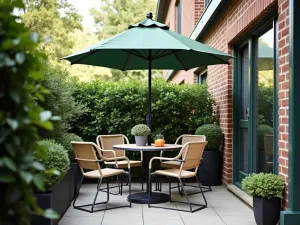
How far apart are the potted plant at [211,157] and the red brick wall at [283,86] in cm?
239

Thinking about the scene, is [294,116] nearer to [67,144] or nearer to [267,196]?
[267,196]

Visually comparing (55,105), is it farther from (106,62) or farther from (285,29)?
(285,29)

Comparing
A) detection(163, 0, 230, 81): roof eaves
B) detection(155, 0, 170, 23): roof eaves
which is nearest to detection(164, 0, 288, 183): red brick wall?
detection(163, 0, 230, 81): roof eaves

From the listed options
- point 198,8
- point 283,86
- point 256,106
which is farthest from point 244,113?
point 198,8

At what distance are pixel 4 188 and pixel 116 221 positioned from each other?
113 inches

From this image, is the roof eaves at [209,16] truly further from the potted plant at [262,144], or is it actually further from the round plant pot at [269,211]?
the round plant pot at [269,211]

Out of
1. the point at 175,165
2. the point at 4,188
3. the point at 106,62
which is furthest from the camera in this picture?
the point at 106,62

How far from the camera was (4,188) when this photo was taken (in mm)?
1468

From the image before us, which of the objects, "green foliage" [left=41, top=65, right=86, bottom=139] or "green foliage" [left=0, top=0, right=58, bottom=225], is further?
"green foliage" [left=41, top=65, right=86, bottom=139]

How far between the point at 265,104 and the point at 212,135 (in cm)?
150

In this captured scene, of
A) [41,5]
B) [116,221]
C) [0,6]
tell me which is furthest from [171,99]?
[41,5]

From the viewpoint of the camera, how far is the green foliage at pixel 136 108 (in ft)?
21.8

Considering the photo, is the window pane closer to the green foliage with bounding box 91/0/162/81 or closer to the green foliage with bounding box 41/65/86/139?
the green foliage with bounding box 41/65/86/139

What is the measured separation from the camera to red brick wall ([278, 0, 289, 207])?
143 inches
